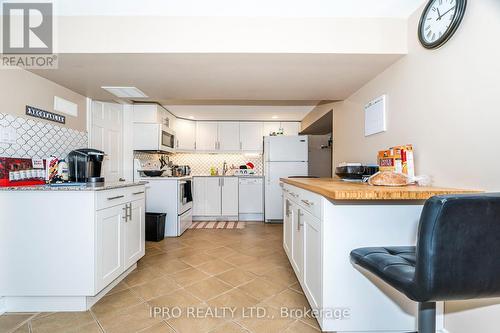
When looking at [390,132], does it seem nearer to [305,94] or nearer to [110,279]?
[305,94]

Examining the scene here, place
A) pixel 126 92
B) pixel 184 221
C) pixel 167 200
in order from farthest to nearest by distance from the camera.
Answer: pixel 184 221
pixel 167 200
pixel 126 92

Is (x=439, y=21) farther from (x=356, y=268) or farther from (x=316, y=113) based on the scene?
(x=316, y=113)

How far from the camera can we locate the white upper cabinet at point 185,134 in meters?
4.82

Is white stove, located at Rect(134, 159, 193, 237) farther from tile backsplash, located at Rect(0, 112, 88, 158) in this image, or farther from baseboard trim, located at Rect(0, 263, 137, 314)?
baseboard trim, located at Rect(0, 263, 137, 314)

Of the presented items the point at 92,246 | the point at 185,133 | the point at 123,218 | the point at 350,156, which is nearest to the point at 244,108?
the point at 185,133

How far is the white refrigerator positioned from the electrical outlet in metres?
3.57

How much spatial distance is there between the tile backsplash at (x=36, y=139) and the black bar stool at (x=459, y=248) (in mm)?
2760

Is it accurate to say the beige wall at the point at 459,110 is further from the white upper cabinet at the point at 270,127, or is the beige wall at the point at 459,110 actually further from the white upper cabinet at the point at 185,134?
the white upper cabinet at the point at 185,134

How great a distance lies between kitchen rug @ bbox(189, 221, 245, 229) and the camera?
165 inches

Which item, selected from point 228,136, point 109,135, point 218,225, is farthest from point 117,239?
point 228,136

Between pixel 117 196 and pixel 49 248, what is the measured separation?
1.86 ft

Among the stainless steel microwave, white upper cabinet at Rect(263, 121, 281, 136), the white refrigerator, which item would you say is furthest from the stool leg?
white upper cabinet at Rect(263, 121, 281, 136)

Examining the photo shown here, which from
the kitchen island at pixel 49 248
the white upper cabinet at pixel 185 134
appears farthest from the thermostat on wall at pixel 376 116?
the white upper cabinet at pixel 185 134

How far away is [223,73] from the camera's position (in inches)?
83.3
